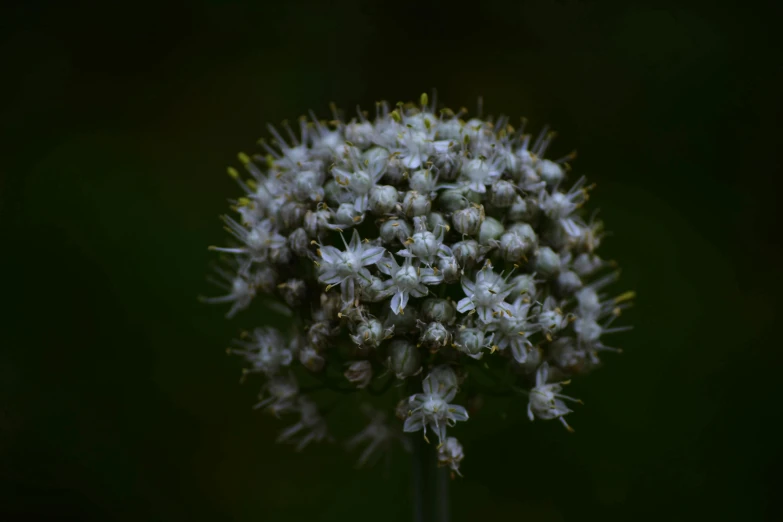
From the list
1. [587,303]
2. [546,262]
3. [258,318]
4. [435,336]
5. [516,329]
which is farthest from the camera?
[258,318]

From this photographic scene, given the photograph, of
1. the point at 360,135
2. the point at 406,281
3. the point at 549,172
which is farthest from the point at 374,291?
the point at 549,172

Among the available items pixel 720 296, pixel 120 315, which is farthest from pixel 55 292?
pixel 720 296

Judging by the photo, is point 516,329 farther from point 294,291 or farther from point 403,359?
point 294,291

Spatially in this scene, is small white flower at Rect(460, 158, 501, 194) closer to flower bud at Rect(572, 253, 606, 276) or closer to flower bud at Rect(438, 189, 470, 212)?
flower bud at Rect(438, 189, 470, 212)

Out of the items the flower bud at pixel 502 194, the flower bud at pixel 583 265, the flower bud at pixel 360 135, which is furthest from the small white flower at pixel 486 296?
the flower bud at pixel 360 135

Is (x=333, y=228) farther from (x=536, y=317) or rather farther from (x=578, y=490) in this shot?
(x=578, y=490)

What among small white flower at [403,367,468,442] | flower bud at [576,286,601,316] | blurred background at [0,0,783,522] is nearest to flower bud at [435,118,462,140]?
flower bud at [576,286,601,316]

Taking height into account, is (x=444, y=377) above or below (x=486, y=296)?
below
